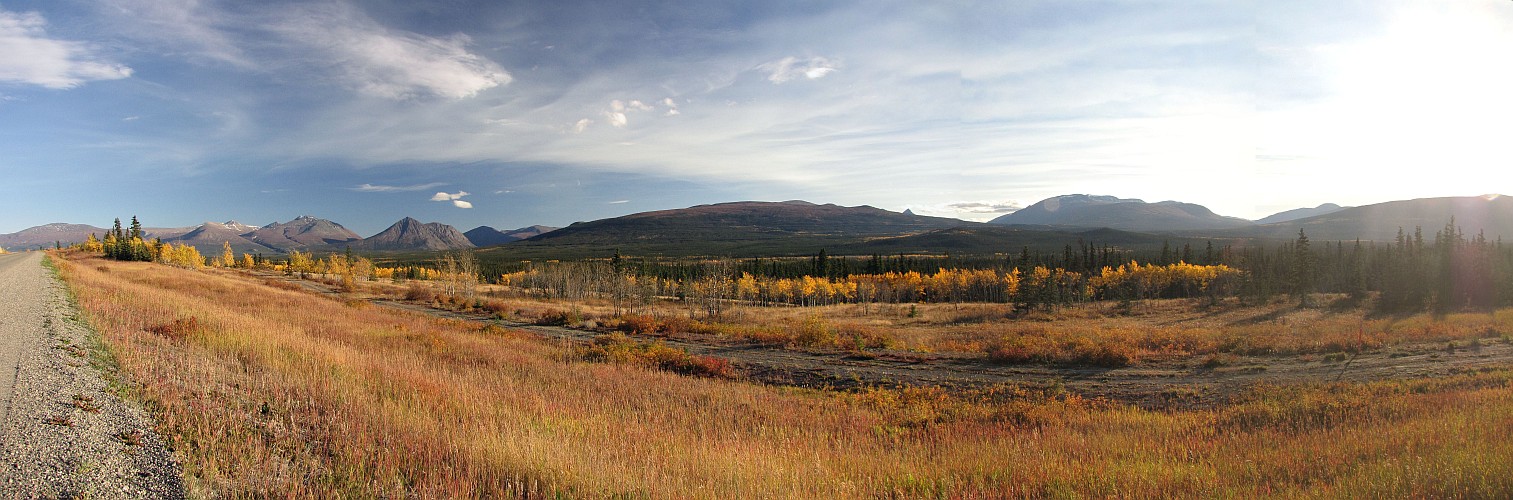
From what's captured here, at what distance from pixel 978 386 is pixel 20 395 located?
1806cm

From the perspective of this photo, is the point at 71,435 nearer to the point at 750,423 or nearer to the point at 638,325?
the point at 750,423

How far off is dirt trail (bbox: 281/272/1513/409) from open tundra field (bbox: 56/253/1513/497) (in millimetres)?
188

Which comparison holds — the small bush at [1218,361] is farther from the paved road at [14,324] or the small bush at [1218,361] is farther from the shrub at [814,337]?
the paved road at [14,324]

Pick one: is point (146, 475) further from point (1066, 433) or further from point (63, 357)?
point (1066, 433)

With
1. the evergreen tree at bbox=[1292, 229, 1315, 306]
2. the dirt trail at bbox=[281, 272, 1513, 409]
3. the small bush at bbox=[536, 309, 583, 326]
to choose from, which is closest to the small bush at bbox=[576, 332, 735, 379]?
the dirt trail at bbox=[281, 272, 1513, 409]

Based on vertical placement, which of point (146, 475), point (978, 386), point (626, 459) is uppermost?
point (146, 475)

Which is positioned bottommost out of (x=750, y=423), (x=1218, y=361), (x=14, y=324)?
(x=1218, y=361)

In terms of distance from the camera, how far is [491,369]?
41.9ft

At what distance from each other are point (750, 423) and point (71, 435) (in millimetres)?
7733

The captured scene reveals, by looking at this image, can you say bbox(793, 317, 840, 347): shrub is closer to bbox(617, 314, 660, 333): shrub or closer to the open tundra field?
the open tundra field

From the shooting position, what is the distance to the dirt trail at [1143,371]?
1594cm

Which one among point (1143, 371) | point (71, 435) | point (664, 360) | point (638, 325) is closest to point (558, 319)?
point (638, 325)

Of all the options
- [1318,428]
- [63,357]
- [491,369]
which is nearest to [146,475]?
[63,357]

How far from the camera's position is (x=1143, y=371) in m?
19.0
